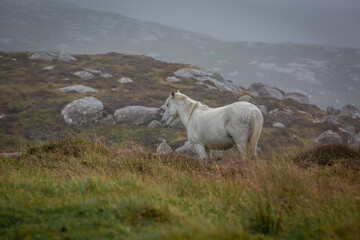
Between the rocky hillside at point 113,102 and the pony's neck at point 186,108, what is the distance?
360 centimetres

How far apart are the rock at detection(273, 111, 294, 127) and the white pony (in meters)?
24.6

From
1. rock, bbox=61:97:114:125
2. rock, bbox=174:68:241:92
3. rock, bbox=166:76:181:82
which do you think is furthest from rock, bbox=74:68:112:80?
rock, bbox=61:97:114:125

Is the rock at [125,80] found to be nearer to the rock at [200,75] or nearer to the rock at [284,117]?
the rock at [200,75]

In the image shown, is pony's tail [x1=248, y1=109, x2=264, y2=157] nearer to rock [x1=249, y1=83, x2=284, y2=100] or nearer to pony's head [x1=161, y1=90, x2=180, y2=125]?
pony's head [x1=161, y1=90, x2=180, y2=125]

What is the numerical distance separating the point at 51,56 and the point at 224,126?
4594cm

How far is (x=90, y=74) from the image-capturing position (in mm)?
39812

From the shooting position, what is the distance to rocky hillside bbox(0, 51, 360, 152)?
2342 centimetres

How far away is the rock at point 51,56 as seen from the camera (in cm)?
4598

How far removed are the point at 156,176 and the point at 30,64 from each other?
145 feet

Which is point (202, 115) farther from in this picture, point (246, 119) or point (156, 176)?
point (156, 176)

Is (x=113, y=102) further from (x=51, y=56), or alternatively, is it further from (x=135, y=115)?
(x=51, y=56)

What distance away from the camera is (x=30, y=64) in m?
42.9

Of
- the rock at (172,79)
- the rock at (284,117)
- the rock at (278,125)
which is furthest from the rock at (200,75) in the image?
the rock at (278,125)

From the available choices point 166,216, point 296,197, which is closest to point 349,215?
point 296,197
